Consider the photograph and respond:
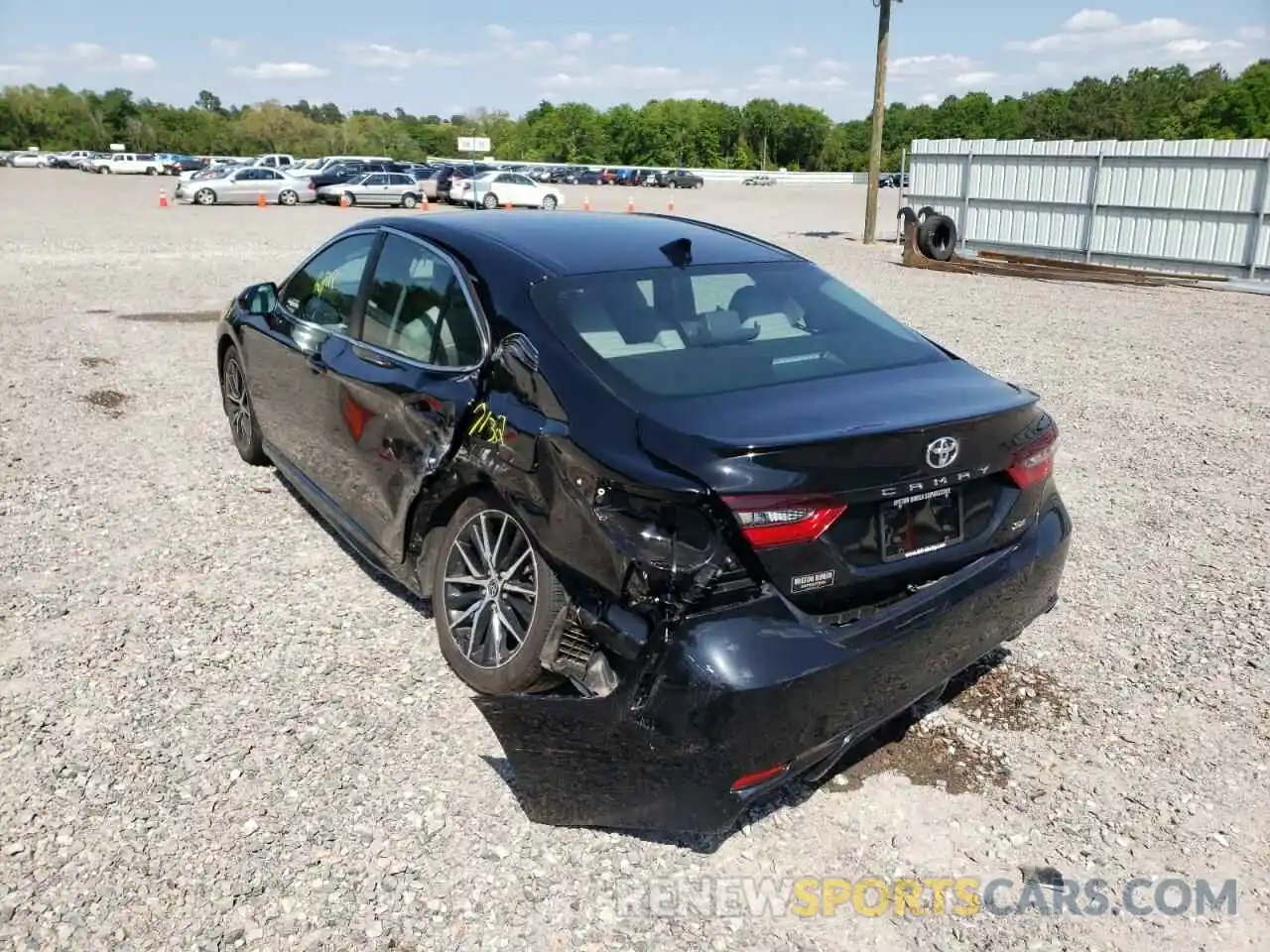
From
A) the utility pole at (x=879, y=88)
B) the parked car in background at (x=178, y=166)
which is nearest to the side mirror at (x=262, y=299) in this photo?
the utility pole at (x=879, y=88)

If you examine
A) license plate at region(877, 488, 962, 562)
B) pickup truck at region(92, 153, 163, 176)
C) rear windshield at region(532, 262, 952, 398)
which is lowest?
license plate at region(877, 488, 962, 562)

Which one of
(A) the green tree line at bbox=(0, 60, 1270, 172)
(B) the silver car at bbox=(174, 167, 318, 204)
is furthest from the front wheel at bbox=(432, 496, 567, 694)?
(A) the green tree line at bbox=(0, 60, 1270, 172)

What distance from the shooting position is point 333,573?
4.68m

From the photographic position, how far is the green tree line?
10244cm

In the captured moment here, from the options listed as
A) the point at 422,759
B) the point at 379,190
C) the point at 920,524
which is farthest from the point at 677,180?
the point at 920,524

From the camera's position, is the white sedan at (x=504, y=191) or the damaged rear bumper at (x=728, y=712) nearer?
the damaged rear bumper at (x=728, y=712)

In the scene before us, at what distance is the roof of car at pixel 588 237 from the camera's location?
12.1ft

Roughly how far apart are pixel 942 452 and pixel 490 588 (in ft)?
5.00

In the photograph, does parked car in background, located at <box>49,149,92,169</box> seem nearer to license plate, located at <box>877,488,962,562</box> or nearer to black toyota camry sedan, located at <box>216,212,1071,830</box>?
black toyota camry sedan, located at <box>216,212,1071,830</box>

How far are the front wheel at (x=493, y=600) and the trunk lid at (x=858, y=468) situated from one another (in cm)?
69

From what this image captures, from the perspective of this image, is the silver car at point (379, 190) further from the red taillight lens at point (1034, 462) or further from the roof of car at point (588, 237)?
the red taillight lens at point (1034, 462)

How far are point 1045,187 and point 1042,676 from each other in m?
18.6

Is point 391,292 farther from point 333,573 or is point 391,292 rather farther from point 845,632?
point 845,632

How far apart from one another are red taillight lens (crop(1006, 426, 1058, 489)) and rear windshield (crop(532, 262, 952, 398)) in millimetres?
507
